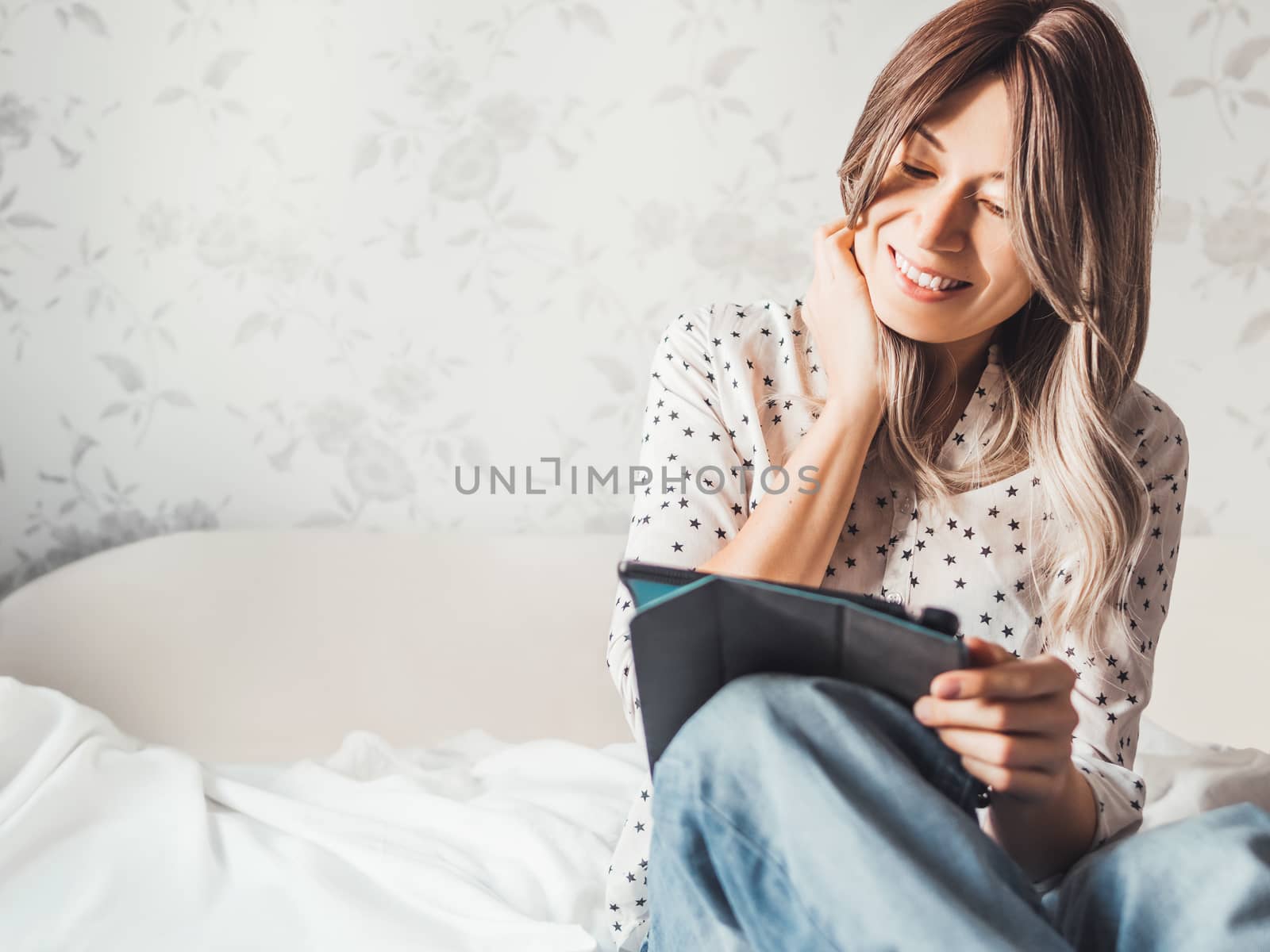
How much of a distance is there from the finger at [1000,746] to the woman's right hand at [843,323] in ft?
1.05

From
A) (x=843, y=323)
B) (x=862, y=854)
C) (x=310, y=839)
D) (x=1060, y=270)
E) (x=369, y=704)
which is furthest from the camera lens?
(x=369, y=704)

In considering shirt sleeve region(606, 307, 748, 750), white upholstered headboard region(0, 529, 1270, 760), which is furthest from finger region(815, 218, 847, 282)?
white upholstered headboard region(0, 529, 1270, 760)

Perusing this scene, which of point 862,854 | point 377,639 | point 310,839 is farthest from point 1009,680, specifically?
point 377,639

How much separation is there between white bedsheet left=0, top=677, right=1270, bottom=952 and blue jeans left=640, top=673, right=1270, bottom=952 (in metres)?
0.33

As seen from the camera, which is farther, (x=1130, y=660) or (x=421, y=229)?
(x=421, y=229)

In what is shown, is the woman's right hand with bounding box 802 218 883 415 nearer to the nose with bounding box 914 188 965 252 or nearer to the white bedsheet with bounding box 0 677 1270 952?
the nose with bounding box 914 188 965 252

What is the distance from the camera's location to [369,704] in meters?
1.58

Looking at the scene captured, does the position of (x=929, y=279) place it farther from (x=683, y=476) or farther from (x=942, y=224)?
(x=683, y=476)

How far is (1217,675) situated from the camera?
1565mm

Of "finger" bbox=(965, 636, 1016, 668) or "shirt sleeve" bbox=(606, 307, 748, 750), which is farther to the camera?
"shirt sleeve" bbox=(606, 307, 748, 750)

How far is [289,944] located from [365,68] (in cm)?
120

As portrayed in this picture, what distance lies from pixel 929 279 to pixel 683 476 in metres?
0.27

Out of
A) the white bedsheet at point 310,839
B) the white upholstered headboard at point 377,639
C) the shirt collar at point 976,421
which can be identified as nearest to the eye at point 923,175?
the shirt collar at point 976,421

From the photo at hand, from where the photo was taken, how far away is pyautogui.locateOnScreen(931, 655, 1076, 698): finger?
0.65m
